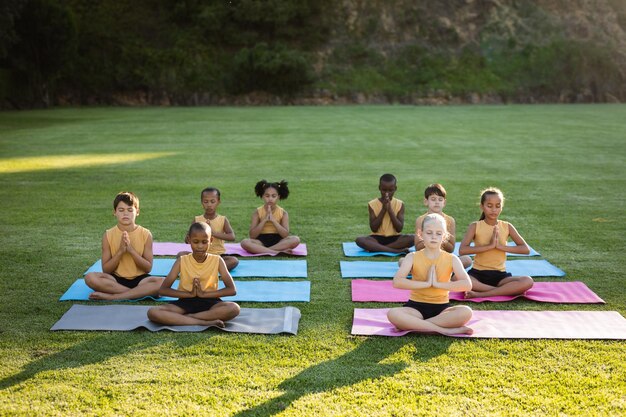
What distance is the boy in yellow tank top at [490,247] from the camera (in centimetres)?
710

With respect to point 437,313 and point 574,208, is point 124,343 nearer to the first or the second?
point 437,313

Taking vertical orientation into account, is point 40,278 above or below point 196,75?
below

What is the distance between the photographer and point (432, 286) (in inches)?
233

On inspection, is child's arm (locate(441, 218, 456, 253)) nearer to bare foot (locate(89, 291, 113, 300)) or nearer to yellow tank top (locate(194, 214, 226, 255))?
yellow tank top (locate(194, 214, 226, 255))

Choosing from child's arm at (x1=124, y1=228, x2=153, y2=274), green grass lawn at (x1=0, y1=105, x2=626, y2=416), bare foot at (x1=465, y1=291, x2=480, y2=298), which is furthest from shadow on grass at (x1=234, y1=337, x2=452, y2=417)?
child's arm at (x1=124, y1=228, x2=153, y2=274)

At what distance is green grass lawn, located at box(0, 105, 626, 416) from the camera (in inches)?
188

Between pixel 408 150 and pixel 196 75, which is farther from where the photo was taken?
pixel 196 75

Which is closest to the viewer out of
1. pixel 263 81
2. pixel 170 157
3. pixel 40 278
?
pixel 40 278

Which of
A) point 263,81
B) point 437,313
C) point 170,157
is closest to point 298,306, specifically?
point 437,313

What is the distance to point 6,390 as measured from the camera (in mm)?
4844

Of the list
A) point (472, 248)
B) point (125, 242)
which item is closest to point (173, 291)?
point (125, 242)

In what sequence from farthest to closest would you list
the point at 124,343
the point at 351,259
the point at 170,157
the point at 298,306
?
1. the point at 170,157
2. the point at 351,259
3. the point at 298,306
4. the point at 124,343

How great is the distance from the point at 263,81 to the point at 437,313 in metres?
47.7

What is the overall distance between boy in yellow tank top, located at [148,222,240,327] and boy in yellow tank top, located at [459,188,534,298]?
8.38ft
